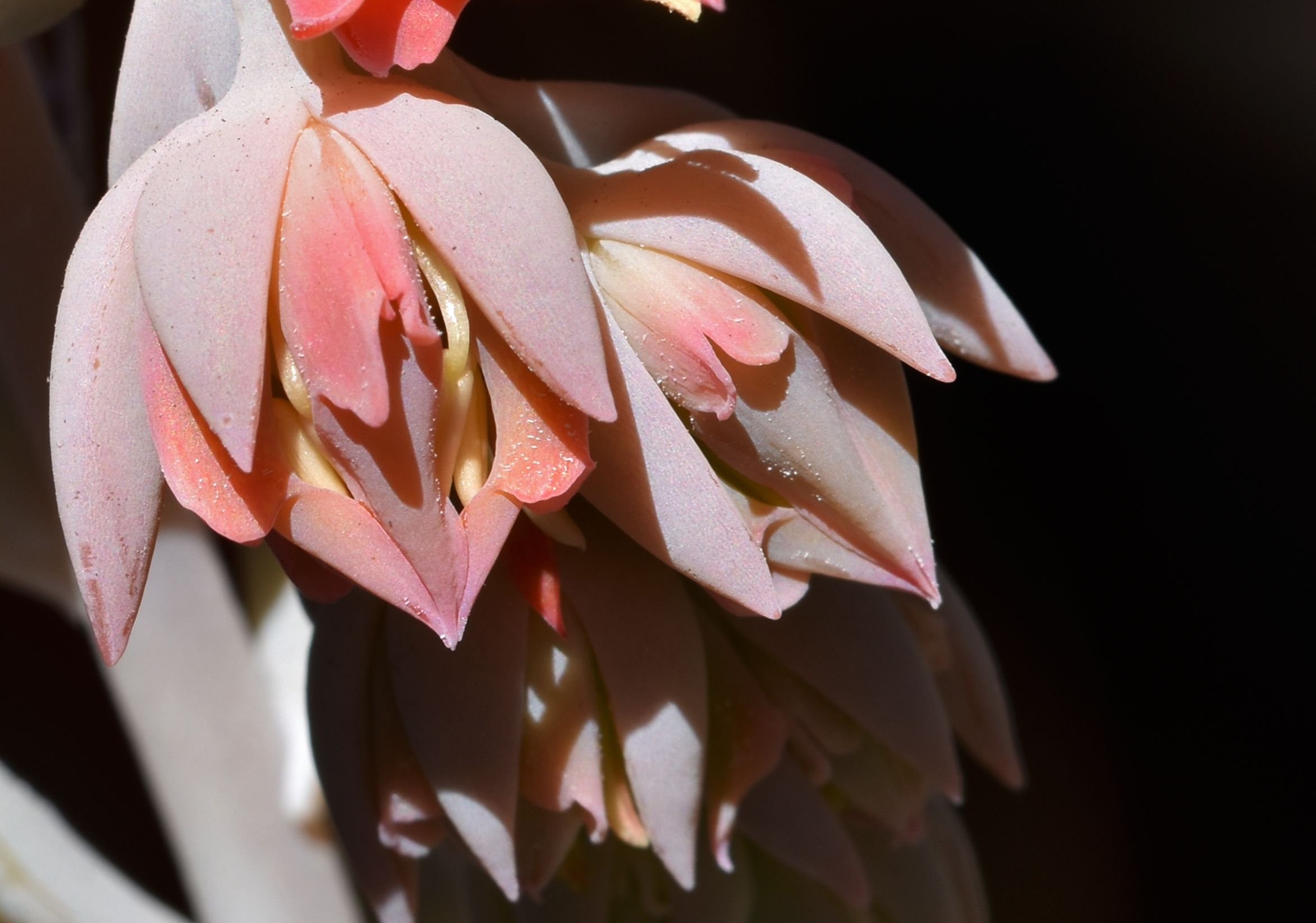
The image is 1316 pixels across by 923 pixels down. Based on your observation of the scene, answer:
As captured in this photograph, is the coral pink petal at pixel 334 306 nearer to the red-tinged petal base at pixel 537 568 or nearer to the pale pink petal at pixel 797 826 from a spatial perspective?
the red-tinged petal base at pixel 537 568

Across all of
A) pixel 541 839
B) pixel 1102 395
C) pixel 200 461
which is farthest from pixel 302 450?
pixel 1102 395

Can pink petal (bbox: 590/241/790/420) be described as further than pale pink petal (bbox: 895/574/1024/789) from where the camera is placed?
No

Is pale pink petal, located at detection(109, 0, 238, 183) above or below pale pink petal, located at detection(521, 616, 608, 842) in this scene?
above

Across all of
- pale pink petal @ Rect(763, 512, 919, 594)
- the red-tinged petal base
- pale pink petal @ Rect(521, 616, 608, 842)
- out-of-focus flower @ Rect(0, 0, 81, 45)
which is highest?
out-of-focus flower @ Rect(0, 0, 81, 45)

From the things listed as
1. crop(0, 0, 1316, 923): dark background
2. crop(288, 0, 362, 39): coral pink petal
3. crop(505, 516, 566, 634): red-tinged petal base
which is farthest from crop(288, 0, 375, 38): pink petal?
crop(0, 0, 1316, 923): dark background

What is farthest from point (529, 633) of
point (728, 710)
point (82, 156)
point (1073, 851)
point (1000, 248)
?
point (1073, 851)

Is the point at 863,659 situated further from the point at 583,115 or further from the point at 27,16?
the point at 27,16

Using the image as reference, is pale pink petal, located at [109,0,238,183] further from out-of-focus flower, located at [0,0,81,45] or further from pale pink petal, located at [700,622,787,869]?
pale pink petal, located at [700,622,787,869]
